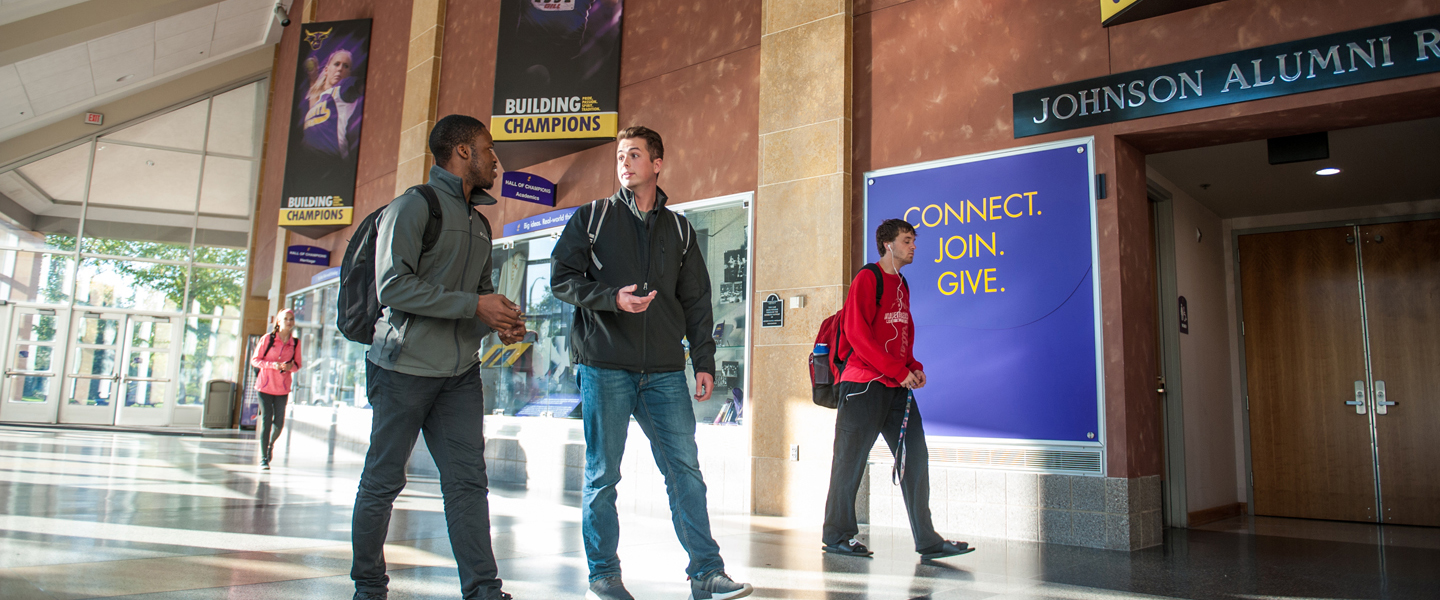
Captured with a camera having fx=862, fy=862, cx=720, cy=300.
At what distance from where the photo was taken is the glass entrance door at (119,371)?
21.0 m

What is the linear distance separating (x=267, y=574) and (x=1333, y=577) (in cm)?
479

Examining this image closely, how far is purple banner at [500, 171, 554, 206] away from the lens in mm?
8352

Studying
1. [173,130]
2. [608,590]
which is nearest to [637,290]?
[608,590]

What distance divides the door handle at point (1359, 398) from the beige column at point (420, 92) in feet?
31.7

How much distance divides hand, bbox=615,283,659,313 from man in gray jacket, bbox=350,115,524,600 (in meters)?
0.34

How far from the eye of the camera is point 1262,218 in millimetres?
7984

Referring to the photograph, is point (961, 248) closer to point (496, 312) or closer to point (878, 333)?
point (878, 333)

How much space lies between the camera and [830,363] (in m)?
4.80

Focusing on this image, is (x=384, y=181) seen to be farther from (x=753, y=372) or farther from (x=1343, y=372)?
(x=1343, y=372)

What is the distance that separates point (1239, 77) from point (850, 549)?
11.1 ft

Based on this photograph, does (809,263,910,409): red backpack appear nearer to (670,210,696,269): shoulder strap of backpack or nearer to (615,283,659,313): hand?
(670,210,696,269): shoulder strap of backpack

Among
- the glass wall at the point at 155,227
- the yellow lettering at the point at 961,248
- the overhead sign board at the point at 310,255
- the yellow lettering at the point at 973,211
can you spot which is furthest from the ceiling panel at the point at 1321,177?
the glass wall at the point at 155,227

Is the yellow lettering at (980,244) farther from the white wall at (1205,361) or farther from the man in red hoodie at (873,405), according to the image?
the white wall at (1205,361)

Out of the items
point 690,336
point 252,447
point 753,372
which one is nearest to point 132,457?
point 252,447
